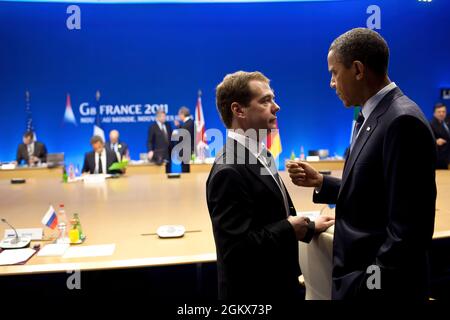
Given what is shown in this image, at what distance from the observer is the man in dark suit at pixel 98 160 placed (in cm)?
590

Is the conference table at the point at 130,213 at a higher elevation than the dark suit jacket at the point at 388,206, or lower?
lower

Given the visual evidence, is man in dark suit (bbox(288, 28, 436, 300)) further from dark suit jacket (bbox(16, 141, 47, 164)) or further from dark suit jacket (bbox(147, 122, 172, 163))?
dark suit jacket (bbox(16, 141, 47, 164))

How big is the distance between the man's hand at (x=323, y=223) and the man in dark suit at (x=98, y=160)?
15.9ft

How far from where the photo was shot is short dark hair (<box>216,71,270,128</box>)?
4.60 feet

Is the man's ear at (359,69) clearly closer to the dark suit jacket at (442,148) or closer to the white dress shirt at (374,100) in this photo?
Answer: the white dress shirt at (374,100)

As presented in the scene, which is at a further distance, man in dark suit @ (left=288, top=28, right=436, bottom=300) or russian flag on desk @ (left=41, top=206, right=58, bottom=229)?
russian flag on desk @ (left=41, top=206, right=58, bottom=229)

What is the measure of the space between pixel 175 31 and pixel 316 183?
760 centimetres

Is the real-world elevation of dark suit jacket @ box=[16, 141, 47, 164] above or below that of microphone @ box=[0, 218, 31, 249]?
above

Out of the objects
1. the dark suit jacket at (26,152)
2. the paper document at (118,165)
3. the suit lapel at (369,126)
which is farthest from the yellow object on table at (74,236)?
the dark suit jacket at (26,152)

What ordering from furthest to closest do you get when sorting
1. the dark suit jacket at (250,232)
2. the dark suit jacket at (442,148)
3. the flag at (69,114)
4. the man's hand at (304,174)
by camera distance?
the flag at (69,114), the dark suit jacket at (442,148), the man's hand at (304,174), the dark suit jacket at (250,232)

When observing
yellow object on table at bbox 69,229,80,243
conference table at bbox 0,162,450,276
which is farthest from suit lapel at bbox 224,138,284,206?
yellow object on table at bbox 69,229,80,243

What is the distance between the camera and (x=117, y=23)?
850cm

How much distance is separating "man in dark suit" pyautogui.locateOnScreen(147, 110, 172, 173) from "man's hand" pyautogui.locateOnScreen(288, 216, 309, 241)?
21.5ft

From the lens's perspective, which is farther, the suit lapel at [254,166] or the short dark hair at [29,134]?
the short dark hair at [29,134]
